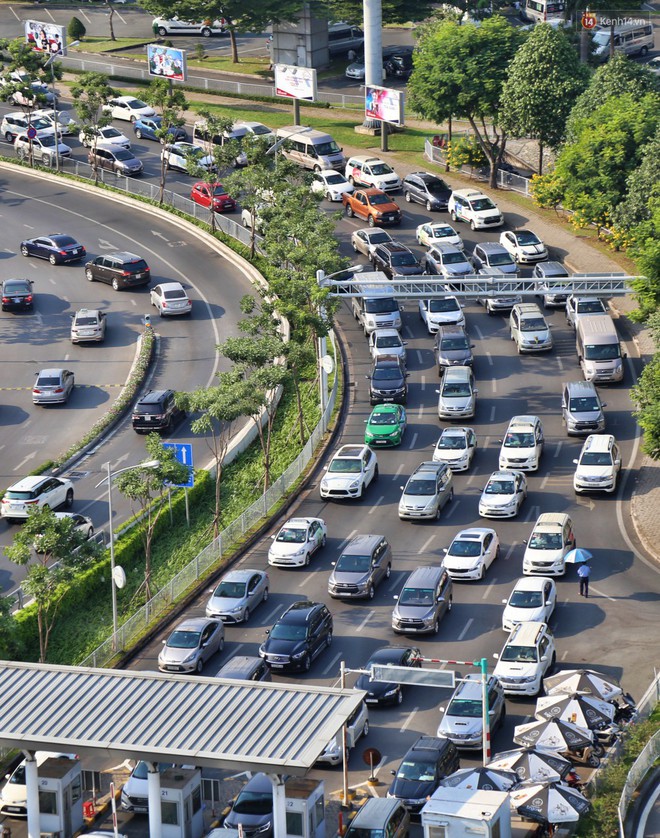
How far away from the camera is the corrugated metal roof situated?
4009 cm

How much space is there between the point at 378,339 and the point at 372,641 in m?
25.3

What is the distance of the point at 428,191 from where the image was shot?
94.8 metres

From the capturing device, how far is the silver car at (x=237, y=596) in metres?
56.9

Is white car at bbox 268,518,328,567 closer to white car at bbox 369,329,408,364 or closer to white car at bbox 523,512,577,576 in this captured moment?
white car at bbox 523,512,577,576

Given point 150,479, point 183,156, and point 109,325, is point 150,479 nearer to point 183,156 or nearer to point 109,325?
point 109,325

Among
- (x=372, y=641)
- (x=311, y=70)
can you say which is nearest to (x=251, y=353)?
(x=372, y=641)

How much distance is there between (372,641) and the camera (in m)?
55.1

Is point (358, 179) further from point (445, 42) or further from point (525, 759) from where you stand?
point (525, 759)

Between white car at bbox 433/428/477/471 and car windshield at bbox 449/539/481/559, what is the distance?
799 cm

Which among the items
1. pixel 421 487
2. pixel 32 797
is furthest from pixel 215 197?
pixel 32 797

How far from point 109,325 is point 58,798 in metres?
44.3

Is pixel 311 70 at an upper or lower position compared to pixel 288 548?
upper

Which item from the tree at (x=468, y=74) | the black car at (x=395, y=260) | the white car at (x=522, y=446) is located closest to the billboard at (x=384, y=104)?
the tree at (x=468, y=74)

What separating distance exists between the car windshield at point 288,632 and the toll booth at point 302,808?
1192 cm
